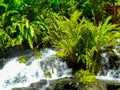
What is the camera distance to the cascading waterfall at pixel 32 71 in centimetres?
728

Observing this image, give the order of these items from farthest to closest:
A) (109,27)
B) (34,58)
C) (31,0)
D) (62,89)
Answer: (31,0) → (34,58) → (109,27) → (62,89)

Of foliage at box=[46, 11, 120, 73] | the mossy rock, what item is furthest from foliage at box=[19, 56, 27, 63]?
foliage at box=[46, 11, 120, 73]

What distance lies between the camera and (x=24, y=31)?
308 inches

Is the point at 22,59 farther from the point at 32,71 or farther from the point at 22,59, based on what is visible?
the point at 32,71

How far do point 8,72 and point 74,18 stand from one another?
1.93 meters

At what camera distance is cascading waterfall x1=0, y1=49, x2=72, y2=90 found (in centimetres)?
728

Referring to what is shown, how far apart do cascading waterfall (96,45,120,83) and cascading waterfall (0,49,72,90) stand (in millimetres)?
715

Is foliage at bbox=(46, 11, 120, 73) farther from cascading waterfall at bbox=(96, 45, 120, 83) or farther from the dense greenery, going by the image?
cascading waterfall at bbox=(96, 45, 120, 83)

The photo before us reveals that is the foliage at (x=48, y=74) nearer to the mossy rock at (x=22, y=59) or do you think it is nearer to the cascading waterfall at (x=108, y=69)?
the mossy rock at (x=22, y=59)

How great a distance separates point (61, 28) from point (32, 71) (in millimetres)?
1163

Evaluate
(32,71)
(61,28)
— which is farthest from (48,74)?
(61,28)

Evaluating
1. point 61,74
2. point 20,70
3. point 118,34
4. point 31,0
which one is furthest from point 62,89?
point 31,0

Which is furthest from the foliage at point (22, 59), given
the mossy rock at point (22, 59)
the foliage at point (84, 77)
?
the foliage at point (84, 77)

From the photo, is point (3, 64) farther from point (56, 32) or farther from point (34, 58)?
point (56, 32)
